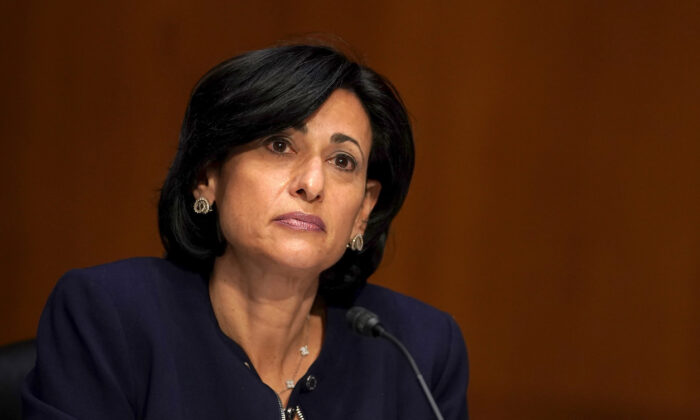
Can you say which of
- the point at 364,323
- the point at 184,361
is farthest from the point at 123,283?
the point at 364,323

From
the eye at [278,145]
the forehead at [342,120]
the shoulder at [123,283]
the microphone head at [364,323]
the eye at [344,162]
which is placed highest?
the forehead at [342,120]

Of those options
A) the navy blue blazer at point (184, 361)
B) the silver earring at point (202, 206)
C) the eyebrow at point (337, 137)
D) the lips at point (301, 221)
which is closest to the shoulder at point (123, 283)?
the navy blue blazer at point (184, 361)

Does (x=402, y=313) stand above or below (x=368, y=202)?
below

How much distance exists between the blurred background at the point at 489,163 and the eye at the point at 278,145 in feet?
3.29

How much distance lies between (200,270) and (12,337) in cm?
149

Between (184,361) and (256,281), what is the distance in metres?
0.20

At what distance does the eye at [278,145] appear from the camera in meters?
1.52

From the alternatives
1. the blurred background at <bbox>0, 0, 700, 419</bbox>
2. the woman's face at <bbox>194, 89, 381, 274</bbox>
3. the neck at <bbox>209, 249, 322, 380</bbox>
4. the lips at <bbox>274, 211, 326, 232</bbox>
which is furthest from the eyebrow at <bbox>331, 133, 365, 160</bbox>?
the blurred background at <bbox>0, 0, 700, 419</bbox>

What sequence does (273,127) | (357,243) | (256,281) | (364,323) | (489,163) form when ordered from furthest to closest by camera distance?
(489,163) → (357,243) → (256,281) → (273,127) → (364,323)

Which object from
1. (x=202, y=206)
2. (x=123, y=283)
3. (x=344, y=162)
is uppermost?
(x=344, y=162)

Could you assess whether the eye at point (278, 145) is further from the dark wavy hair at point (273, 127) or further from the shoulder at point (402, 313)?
the shoulder at point (402, 313)

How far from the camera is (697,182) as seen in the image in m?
2.49

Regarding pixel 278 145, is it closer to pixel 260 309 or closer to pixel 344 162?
pixel 344 162

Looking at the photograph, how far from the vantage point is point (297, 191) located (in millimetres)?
1494
